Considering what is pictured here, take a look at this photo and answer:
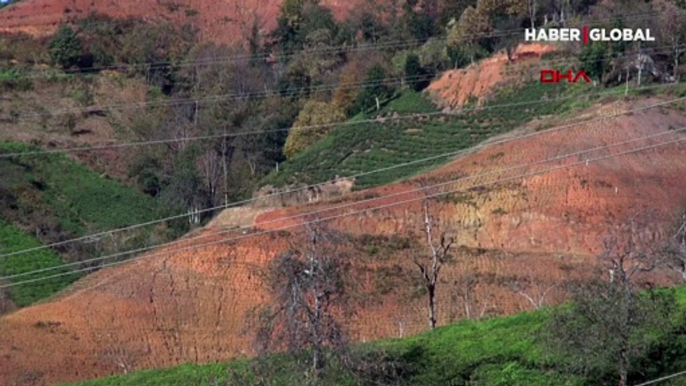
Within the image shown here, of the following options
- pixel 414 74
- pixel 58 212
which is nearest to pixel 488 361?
pixel 58 212

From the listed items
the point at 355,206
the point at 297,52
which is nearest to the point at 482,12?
the point at 297,52

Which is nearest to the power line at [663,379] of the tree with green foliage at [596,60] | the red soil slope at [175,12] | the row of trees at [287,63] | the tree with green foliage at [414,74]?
the row of trees at [287,63]

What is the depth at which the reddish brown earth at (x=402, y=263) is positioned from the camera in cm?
4003

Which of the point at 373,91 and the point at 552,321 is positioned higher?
the point at 373,91

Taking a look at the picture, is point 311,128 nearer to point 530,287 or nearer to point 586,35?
point 586,35

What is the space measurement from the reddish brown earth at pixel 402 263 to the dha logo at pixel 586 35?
9.87 meters

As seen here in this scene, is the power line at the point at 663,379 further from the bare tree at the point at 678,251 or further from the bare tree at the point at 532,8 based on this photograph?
the bare tree at the point at 532,8

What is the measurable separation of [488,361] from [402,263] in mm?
17453

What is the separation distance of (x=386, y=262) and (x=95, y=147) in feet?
110

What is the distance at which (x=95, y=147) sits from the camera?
75.3 metres

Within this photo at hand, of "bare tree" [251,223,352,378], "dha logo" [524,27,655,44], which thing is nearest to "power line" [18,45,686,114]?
"dha logo" [524,27,655,44]

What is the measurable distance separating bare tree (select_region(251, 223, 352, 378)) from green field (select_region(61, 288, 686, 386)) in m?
1.00

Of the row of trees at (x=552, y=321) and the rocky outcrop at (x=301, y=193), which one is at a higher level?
the row of trees at (x=552, y=321)

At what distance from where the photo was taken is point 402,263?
47.0 meters
